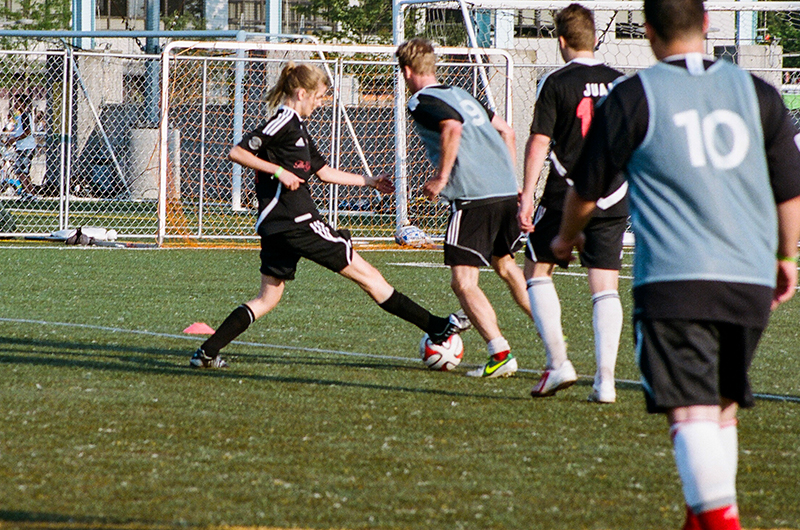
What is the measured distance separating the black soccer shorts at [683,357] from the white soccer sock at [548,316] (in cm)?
294

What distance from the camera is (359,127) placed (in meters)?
20.7

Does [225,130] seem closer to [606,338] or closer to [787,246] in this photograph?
[606,338]

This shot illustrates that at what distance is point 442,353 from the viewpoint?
7.23 m

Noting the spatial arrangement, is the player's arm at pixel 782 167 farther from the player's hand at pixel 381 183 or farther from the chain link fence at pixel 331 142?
the chain link fence at pixel 331 142

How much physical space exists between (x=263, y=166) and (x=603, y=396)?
228 centimetres

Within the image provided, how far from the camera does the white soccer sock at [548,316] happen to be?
6223 mm

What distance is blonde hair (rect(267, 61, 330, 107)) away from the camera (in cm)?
703

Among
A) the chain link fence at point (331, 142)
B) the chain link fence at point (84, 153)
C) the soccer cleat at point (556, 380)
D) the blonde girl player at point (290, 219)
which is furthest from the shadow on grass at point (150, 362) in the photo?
the chain link fence at point (84, 153)

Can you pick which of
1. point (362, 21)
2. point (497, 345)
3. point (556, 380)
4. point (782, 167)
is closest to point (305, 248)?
point (497, 345)

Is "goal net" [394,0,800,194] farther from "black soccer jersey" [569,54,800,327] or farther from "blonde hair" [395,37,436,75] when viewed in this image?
"black soccer jersey" [569,54,800,327]

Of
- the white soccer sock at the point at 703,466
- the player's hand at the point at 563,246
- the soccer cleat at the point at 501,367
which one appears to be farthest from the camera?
the soccer cleat at the point at 501,367

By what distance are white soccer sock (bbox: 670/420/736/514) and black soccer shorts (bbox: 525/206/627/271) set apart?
2937 mm

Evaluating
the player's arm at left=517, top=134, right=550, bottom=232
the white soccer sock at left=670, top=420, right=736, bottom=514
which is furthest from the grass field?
the player's arm at left=517, top=134, right=550, bottom=232

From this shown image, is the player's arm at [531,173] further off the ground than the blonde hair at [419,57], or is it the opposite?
the blonde hair at [419,57]
